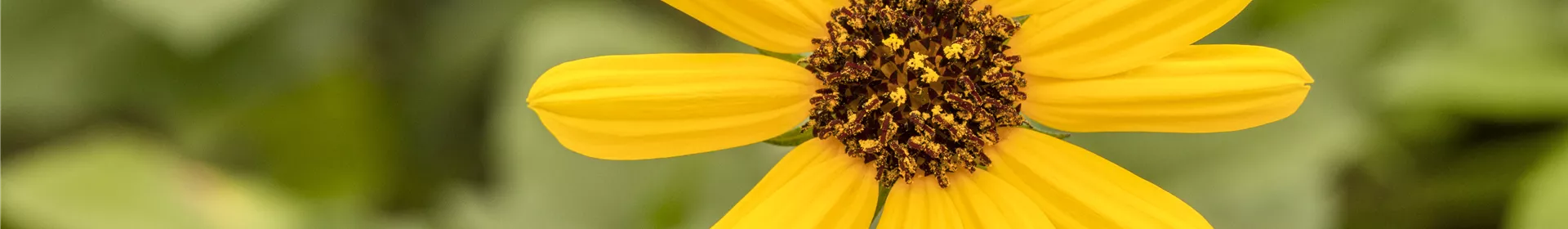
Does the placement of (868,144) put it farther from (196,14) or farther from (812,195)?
(196,14)

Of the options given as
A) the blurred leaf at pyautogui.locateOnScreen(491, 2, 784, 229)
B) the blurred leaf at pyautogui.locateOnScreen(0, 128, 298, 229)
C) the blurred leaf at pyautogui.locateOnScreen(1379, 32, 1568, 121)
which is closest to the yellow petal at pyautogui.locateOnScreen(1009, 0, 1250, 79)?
the blurred leaf at pyautogui.locateOnScreen(491, 2, 784, 229)

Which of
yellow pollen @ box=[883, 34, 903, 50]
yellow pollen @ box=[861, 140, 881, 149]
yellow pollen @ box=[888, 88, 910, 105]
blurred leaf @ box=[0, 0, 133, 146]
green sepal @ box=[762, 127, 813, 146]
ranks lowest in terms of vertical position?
yellow pollen @ box=[861, 140, 881, 149]

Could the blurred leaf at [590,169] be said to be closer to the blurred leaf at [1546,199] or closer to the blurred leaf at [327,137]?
the blurred leaf at [327,137]

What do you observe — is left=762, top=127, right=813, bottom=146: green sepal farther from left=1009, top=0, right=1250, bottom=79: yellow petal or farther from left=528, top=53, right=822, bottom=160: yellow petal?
left=1009, top=0, right=1250, bottom=79: yellow petal

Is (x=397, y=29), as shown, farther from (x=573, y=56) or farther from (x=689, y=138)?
(x=689, y=138)

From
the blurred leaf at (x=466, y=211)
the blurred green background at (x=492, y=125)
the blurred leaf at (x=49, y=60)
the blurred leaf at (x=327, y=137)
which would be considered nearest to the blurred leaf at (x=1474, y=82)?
the blurred green background at (x=492, y=125)

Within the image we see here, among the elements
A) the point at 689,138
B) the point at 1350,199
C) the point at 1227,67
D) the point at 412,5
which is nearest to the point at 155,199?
the point at 412,5
